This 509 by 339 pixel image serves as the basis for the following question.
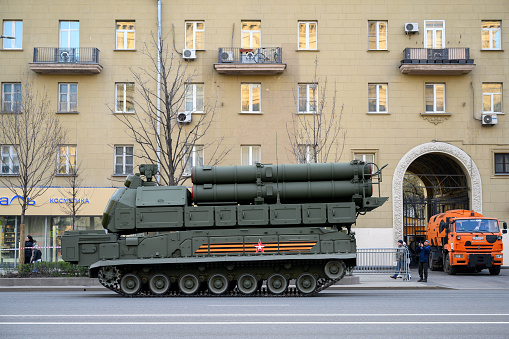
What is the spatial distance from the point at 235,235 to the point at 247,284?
4.54 feet

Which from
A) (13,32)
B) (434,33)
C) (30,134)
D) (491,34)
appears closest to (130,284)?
(30,134)

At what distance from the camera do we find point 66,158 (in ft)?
106

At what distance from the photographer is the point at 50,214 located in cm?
3173

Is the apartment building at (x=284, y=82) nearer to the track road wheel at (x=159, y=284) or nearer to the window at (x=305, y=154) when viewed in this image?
the window at (x=305, y=154)

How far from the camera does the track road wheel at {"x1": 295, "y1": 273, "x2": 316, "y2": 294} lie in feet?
58.6

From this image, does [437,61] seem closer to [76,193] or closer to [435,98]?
[435,98]

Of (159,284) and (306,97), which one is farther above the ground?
(306,97)

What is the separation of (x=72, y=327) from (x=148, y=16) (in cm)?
2425

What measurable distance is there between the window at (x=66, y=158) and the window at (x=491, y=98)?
67.7 feet

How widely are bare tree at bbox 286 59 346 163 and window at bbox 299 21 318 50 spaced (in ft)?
3.23

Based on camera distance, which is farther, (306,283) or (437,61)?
(437,61)

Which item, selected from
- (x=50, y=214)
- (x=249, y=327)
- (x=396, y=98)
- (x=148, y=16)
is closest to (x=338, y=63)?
(x=396, y=98)

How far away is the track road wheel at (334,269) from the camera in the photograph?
17797mm

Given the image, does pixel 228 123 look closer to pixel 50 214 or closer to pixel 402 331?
pixel 50 214
